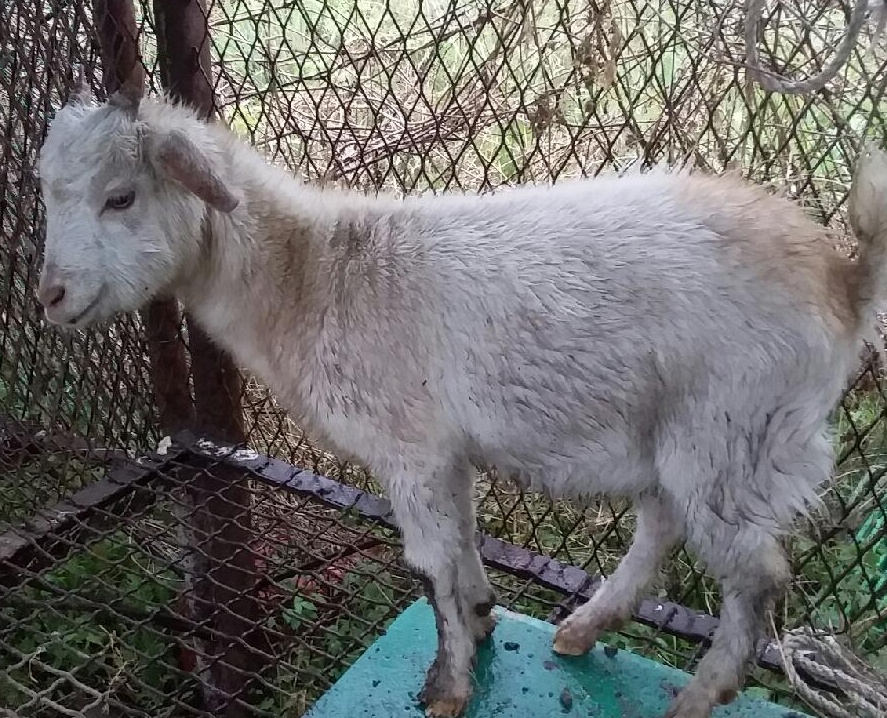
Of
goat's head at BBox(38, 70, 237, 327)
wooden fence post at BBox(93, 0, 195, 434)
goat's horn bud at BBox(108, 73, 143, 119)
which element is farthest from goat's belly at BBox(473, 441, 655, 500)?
wooden fence post at BBox(93, 0, 195, 434)

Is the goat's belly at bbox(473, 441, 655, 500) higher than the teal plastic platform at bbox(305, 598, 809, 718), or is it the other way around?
the goat's belly at bbox(473, 441, 655, 500)

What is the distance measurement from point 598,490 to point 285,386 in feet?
2.10

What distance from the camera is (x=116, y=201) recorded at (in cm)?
161

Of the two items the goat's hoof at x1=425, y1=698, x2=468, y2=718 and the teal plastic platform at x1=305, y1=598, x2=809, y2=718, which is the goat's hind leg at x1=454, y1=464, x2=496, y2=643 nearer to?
the teal plastic platform at x1=305, y1=598, x2=809, y2=718

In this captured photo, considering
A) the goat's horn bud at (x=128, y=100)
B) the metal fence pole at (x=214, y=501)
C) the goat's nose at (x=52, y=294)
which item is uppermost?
the goat's horn bud at (x=128, y=100)

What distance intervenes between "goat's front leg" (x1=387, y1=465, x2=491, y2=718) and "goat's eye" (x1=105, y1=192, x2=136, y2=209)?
0.70m

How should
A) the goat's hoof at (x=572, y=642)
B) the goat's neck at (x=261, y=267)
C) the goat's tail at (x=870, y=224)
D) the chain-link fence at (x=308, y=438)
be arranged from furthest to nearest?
the chain-link fence at (x=308, y=438) → the goat's hoof at (x=572, y=642) → the goat's neck at (x=261, y=267) → the goat's tail at (x=870, y=224)

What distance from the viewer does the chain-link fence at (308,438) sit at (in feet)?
7.03

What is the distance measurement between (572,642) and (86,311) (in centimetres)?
121

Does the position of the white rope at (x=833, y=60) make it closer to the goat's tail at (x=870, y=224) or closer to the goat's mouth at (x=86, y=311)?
the goat's tail at (x=870, y=224)

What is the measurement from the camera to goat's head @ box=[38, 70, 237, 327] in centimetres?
158

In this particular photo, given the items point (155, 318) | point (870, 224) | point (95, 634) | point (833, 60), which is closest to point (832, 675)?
point (870, 224)

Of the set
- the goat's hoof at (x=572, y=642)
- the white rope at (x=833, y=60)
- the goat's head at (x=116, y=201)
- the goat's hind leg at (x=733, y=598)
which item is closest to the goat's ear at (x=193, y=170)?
the goat's head at (x=116, y=201)

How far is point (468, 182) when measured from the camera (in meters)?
3.18
